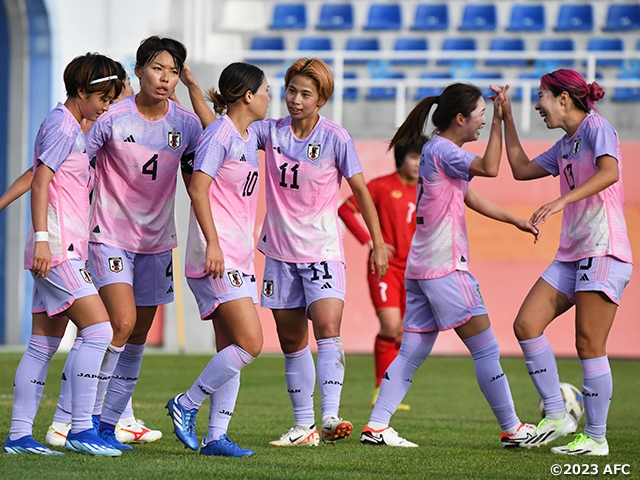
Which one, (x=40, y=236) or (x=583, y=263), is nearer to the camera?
(x=40, y=236)

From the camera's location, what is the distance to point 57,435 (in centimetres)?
564

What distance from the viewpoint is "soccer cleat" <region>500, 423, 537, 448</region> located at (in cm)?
588

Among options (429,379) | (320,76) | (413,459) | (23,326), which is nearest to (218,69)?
(23,326)

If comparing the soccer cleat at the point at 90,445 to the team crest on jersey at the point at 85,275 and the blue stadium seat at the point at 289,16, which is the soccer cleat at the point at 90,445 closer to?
the team crest on jersey at the point at 85,275

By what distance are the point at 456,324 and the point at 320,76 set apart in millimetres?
1576

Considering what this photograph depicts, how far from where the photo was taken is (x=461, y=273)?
237 inches

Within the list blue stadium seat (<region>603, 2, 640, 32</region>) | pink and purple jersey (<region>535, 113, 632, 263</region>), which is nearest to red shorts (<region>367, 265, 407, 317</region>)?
pink and purple jersey (<region>535, 113, 632, 263</region>)

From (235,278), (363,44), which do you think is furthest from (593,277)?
(363,44)

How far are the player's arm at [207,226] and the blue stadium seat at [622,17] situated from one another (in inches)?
606

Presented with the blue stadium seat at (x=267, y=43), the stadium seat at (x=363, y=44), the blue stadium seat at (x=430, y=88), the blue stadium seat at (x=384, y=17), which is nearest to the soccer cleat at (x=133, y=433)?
the blue stadium seat at (x=430, y=88)

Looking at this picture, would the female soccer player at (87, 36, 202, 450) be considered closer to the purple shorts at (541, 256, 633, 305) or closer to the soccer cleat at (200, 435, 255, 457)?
the soccer cleat at (200, 435, 255, 457)

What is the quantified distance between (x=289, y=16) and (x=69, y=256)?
51.5 ft

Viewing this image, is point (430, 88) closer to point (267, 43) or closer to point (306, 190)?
point (267, 43)

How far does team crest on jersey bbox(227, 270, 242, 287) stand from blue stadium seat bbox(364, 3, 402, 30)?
14950 mm
